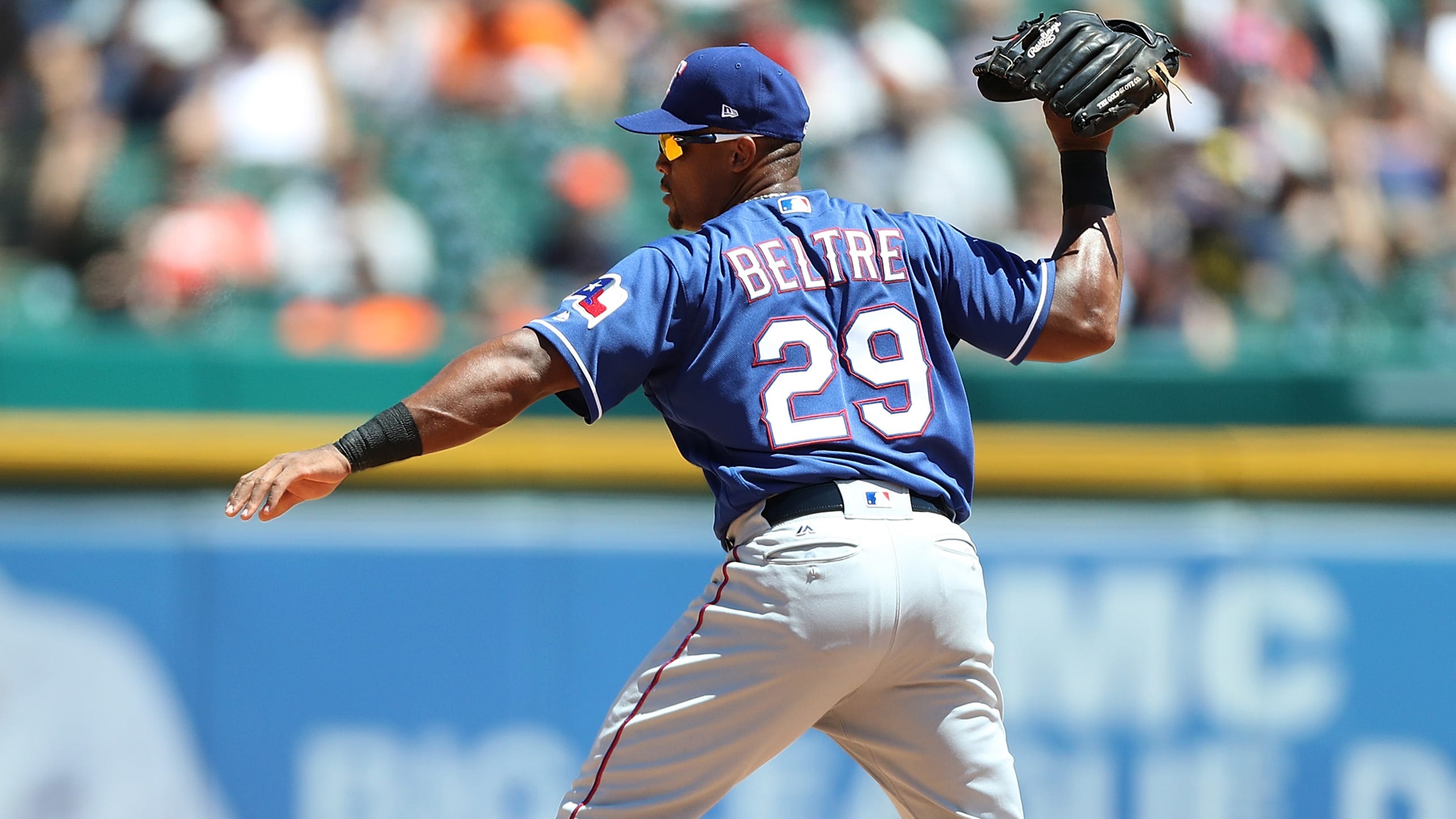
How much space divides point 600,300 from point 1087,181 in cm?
110

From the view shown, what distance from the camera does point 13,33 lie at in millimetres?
7551

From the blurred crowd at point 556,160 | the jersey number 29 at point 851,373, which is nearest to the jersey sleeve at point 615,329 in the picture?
the jersey number 29 at point 851,373

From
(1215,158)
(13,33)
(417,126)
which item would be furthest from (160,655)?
(1215,158)

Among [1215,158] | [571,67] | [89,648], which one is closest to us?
[89,648]

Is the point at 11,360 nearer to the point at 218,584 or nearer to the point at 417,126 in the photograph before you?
the point at 218,584

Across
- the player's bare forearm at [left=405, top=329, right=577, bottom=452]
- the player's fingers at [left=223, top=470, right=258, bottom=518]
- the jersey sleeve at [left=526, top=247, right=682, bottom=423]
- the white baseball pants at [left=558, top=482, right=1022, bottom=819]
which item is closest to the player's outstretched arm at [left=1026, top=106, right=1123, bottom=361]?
the white baseball pants at [left=558, top=482, right=1022, bottom=819]

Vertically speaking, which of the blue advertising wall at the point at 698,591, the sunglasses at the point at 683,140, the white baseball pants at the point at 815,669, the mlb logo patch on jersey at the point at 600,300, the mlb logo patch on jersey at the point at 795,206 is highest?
the sunglasses at the point at 683,140

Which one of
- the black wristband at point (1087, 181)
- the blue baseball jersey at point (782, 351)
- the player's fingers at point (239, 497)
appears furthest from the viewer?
the black wristband at point (1087, 181)

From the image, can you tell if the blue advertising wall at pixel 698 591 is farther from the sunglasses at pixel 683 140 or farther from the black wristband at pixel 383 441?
the black wristband at pixel 383 441

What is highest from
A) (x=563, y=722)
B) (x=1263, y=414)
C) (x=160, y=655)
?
(x=1263, y=414)

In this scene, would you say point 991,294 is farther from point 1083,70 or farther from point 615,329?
point 615,329

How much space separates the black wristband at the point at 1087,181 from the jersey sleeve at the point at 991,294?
204 mm

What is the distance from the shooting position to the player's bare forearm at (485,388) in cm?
291

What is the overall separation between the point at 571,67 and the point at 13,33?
261cm
